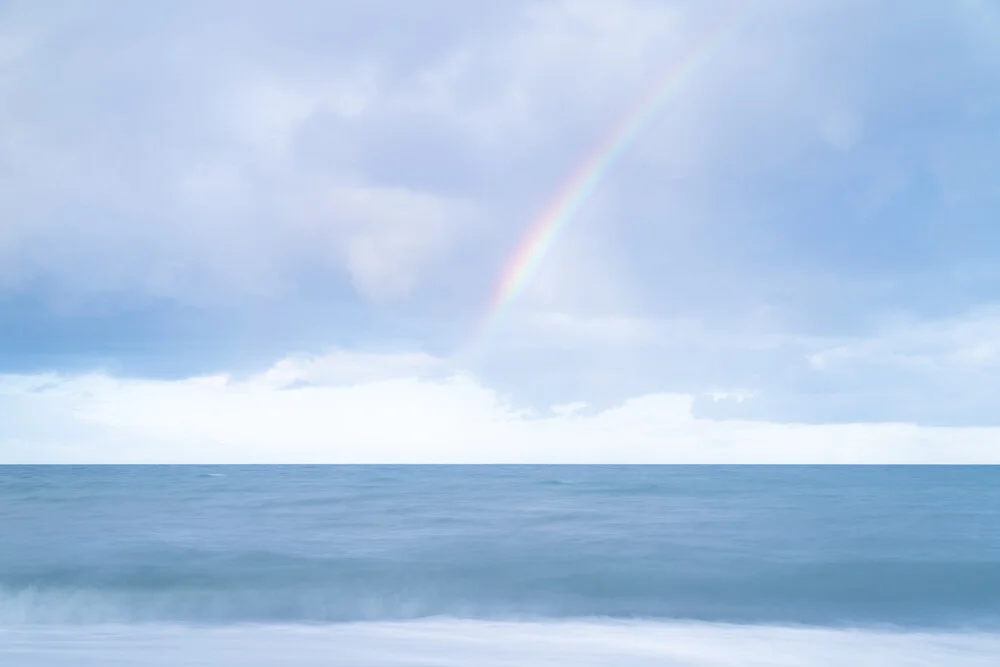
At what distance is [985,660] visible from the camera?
1247cm

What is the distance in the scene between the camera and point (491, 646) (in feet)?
40.8

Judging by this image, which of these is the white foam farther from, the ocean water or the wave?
the wave

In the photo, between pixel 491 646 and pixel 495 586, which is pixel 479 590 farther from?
pixel 491 646

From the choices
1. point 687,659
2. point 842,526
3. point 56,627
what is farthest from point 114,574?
point 842,526

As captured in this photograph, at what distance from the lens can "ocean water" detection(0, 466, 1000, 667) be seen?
12.4m

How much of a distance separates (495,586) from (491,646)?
23.0 ft

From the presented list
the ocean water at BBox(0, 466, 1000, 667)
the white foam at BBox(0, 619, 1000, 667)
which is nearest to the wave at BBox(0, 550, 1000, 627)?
the ocean water at BBox(0, 466, 1000, 667)

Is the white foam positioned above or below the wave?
above

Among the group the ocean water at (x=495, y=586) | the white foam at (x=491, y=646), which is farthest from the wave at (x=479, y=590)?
the white foam at (x=491, y=646)

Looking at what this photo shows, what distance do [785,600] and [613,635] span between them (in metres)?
6.16

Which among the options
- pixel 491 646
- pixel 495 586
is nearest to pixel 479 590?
pixel 495 586

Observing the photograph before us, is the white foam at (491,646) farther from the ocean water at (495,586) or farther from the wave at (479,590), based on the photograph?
the wave at (479,590)

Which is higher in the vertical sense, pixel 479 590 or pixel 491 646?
pixel 491 646

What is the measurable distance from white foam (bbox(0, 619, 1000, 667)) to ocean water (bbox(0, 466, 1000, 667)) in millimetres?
68
